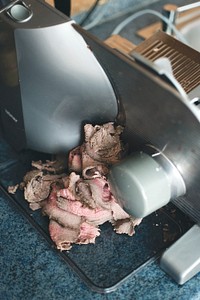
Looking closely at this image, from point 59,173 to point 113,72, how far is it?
20 centimetres

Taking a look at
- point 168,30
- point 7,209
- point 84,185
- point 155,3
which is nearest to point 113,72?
point 84,185

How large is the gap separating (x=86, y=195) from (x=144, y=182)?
94mm

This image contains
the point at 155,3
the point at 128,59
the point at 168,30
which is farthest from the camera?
the point at 155,3

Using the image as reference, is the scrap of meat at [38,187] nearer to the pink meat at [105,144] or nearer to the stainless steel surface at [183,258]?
the pink meat at [105,144]

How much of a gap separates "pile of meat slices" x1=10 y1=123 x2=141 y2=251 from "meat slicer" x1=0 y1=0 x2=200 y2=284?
1.0 inches

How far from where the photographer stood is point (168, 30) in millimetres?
1094

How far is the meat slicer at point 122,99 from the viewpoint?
65 cm

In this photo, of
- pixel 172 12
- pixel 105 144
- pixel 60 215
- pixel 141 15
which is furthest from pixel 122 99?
pixel 141 15

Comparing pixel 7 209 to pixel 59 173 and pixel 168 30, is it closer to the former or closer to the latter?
pixel 59 173

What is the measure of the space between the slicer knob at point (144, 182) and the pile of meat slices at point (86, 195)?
0.04 metres

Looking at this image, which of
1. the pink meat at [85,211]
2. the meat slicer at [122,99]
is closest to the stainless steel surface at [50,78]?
the meat slicer at [122,99]

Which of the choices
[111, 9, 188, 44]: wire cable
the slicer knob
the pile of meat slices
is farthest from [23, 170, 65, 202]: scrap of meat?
[111, 9, 188, 44]: wire cable

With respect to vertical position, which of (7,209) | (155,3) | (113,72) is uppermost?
(113,72)

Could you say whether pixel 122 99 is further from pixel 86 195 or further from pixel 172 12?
pixel 172 12
